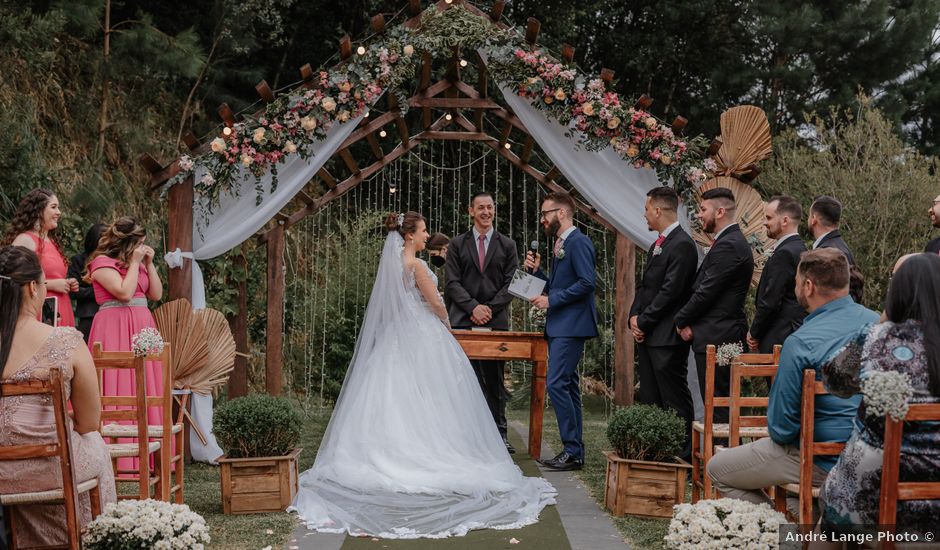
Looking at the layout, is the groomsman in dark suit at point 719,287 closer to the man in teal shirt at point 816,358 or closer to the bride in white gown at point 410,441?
the bride in white gown at point 410,441

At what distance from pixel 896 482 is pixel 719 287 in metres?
3.04

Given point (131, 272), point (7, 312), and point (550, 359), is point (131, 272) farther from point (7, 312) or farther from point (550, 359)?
point (550, 359)

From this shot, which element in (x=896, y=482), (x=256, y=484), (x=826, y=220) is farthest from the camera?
(x=826, y=220)

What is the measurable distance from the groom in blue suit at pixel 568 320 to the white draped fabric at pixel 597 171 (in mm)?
279

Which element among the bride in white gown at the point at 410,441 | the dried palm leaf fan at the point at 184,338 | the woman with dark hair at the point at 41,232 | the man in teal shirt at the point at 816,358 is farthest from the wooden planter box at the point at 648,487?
the woman with dark hair at the point at 41,232

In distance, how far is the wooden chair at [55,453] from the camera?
11.7 feet

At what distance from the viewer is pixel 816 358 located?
142 inches

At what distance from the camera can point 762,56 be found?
617 inches

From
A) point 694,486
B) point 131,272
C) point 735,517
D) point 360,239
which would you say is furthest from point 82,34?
point 735,517

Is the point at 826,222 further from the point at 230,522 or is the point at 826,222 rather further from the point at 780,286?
the point at 230,522

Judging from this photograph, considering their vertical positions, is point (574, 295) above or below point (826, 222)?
below

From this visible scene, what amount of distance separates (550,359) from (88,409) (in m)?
3.62

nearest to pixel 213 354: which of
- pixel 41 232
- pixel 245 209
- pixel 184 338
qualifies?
pixel 184 338

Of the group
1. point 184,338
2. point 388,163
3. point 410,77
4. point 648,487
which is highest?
point 410,77
